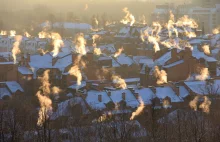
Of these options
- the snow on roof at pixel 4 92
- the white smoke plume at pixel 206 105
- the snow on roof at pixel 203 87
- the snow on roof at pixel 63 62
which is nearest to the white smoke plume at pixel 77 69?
the snow on roof at pixel 63 62

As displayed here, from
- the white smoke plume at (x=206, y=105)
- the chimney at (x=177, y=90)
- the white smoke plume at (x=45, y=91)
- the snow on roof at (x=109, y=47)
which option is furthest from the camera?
the snow on roof at (x=109, y=47)

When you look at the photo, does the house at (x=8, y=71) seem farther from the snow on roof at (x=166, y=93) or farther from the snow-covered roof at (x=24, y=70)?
the snow on roof at (x=166, y=93)

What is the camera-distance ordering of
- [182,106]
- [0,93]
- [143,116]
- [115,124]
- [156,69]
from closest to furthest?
[115,124] → [143,116] → [182,106] → [0,93] → [156,69]

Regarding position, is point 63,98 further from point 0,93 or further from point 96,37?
point 96,37

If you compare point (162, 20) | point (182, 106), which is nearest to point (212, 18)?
point (162, 20)

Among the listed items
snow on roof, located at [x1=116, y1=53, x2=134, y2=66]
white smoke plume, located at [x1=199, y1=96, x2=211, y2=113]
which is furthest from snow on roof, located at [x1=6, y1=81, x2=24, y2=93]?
white smoke plume, located at [x1=199, y1=96, x2=211, y2=113]

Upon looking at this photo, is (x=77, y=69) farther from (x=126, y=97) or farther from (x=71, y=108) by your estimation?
(x=71, y=108)

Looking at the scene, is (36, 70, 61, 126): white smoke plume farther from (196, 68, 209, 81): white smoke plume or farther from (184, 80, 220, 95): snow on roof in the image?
(196, 68, 209, 81): white smoke plume
